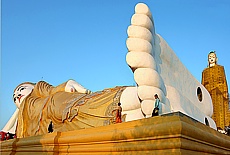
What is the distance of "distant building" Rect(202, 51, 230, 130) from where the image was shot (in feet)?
62.8

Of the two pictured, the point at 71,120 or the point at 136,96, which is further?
the point at 71,120

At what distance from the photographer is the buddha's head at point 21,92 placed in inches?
492

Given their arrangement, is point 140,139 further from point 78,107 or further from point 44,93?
point 44,93

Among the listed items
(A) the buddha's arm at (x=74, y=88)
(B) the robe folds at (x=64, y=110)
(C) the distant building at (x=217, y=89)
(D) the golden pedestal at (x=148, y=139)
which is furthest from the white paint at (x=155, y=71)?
(C) the distant building at (x=217, y=89)

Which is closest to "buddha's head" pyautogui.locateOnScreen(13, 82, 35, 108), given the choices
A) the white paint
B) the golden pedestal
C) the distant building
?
the white paint

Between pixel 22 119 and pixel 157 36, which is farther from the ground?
pixel 157 36

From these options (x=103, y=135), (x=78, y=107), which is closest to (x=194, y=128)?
(x=103, y=135)

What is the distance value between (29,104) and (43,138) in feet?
20.7

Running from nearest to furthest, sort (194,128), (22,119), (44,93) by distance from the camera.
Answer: (194,128), (22,119), (44,93)

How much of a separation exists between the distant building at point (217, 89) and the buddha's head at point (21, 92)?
1210 cm

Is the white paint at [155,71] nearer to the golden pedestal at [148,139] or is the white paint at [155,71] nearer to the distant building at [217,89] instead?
the golden pedestal at [148,139]

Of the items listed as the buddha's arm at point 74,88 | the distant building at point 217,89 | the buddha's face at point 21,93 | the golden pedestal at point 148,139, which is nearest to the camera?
the golden pedestal at point 148,139

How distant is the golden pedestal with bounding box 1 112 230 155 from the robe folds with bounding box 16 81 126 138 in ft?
11.9

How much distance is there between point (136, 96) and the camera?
7695 millimetres
